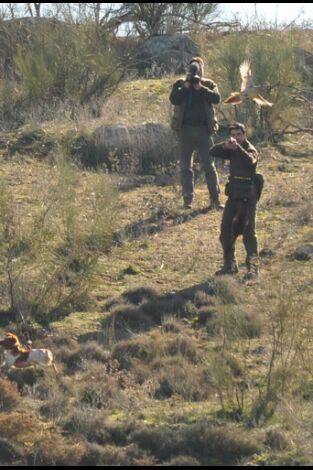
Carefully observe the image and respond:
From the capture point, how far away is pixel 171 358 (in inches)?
413

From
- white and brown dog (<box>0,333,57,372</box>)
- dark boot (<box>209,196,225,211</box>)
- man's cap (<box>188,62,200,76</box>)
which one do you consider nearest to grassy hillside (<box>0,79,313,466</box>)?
white and brown dog (<box>0,333,57,372</box>)

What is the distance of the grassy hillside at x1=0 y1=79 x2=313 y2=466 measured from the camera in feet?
28.7

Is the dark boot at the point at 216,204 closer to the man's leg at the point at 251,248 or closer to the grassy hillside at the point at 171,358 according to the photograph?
the grassy hillside at the point at 171,358

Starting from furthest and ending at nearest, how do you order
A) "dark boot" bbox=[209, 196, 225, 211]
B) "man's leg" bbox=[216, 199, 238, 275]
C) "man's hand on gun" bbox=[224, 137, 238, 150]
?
"dark boot" bbox=[209, 196, 225, 211] → "man's leg" bbox=[216, 199, 238, 275] → "man's hand on gun" bbox=[224, 137, 238, 150]

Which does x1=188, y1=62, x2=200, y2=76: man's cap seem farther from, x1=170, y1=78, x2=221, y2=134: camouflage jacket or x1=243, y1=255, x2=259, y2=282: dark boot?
x1=243, y1=255, x2=259, y2=282: dark boot

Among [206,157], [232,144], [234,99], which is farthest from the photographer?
[206,157]

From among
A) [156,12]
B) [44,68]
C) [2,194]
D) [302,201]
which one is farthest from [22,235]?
[156,12]

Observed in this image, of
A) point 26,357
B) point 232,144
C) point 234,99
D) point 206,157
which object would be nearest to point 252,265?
point 232,144

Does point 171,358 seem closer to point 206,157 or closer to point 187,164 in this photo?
point 206,157

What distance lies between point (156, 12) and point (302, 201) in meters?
12.0

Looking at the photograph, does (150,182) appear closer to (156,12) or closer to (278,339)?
(278,339)

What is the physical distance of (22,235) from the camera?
12.4 meters

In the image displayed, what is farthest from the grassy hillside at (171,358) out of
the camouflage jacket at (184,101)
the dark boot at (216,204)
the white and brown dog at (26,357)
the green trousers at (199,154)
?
the camouflage jacket at (184,101)

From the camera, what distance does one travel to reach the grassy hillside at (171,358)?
28.7 feet
